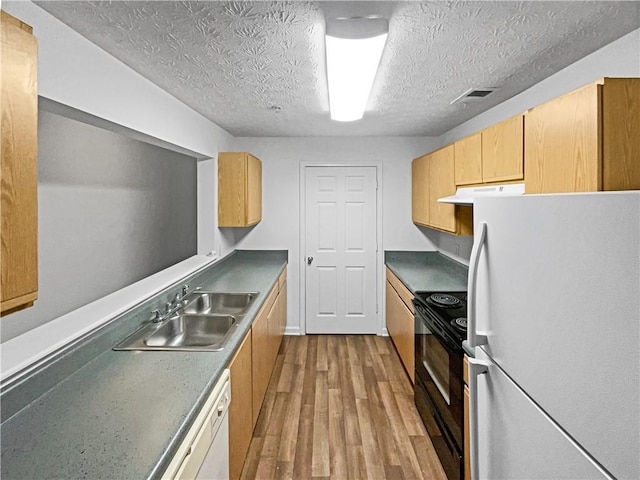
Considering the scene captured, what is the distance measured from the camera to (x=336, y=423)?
3.04 meters

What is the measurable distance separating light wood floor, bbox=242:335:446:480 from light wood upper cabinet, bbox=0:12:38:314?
1961mm

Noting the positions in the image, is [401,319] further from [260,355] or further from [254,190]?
[254,190]

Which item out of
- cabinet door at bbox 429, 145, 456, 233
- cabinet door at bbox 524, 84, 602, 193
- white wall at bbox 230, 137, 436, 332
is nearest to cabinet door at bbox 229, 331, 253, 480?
cabinet door at bbox 524, 84, 602, 193

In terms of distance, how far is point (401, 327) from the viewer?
3980 millimetres

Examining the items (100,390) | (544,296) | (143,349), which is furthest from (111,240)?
(544,296)

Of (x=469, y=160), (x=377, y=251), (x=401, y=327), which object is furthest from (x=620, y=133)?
(x=377, y=251)

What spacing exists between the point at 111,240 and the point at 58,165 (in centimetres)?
87

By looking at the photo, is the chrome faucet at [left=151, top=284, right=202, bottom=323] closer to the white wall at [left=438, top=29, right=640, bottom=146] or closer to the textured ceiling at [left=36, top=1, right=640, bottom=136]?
the textured ceiling at [left=36, top=1, right=640, bottom=136]

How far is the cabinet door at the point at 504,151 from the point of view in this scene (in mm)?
2135

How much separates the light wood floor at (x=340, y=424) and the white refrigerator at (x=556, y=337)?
3.76ft

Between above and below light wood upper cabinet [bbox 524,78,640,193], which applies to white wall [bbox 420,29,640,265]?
above

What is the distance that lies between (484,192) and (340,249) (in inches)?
105

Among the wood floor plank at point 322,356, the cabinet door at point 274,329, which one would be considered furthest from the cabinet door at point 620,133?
the wood floor plank at point 322,356

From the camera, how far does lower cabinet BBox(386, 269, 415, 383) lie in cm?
A: 355
